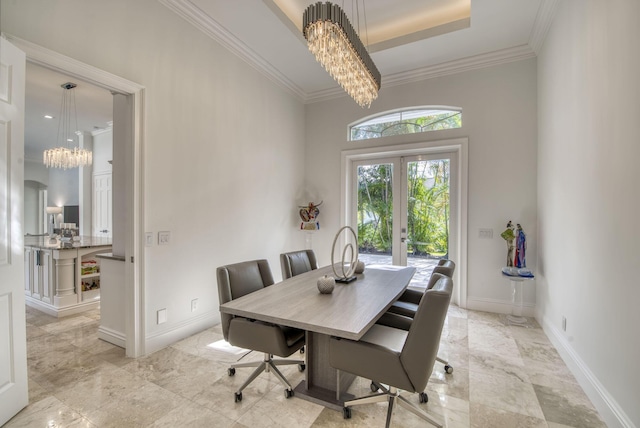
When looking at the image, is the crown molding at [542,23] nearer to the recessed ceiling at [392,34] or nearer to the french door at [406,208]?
the recessed ceiling at [392,34]

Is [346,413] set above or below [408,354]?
below

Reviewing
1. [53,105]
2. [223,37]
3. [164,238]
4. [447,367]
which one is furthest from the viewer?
[53,105]

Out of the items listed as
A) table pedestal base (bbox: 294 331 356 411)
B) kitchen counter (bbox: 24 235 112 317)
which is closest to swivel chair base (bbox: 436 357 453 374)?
table pedestal base (bbox: 294 331 356 411)

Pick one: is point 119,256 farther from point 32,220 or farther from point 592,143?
point 32,220

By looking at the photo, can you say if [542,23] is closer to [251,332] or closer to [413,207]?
[413,207]

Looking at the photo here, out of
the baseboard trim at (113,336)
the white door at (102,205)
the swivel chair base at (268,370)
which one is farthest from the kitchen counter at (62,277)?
the swivel chair base at (268,370)

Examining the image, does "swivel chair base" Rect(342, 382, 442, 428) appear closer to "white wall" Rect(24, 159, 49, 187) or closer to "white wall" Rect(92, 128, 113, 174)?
"white wall" Rect(92, 128, 113, 174)

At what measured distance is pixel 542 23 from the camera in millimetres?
3006

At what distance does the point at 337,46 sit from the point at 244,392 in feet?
8.34

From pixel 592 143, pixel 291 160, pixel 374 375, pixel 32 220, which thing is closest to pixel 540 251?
pixel 592 143

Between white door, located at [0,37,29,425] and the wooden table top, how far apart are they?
4.22 feet

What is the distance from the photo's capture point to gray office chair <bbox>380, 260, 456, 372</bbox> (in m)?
2.11

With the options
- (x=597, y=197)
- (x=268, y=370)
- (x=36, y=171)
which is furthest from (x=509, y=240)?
(x=36, y=171)

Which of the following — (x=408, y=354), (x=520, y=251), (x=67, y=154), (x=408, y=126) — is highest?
(x=408, y=126)
